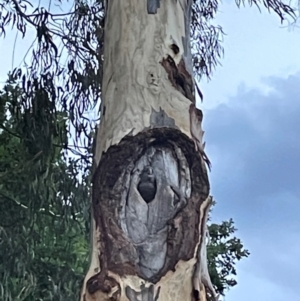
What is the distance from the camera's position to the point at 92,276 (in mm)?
1724

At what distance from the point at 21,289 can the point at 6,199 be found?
861 millimetres

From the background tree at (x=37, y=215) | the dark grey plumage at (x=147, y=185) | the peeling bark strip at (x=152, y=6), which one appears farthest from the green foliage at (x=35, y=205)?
the dark grey plumage at (x=147, y=185)

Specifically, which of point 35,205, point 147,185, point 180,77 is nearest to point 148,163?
A: point 147,185

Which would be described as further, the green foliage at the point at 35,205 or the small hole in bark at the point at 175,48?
the green foliage at the point at 35,205

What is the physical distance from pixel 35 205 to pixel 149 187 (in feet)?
8.16

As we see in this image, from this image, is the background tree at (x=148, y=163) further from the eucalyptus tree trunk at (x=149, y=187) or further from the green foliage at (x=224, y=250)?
the green foliage at (x=224, y=250)

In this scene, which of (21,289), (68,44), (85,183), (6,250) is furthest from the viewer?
(21,289)

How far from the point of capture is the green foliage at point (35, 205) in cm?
374

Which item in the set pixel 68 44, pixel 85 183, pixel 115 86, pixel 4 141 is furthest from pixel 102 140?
pixel 4 141

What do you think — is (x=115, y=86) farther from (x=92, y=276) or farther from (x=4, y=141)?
(x=4, y=141)

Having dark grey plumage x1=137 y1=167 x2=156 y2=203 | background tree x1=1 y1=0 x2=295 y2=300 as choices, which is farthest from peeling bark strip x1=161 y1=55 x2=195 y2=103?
dark grey plumage x1=137 y1=167 x2=156 y2=203

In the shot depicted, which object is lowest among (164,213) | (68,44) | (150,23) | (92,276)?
(92,276)

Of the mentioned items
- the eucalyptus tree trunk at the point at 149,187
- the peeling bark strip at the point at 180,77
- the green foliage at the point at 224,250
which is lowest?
the eucalyptus tree trunk at the point at 149,187

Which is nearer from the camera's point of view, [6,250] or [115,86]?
[115,86]
